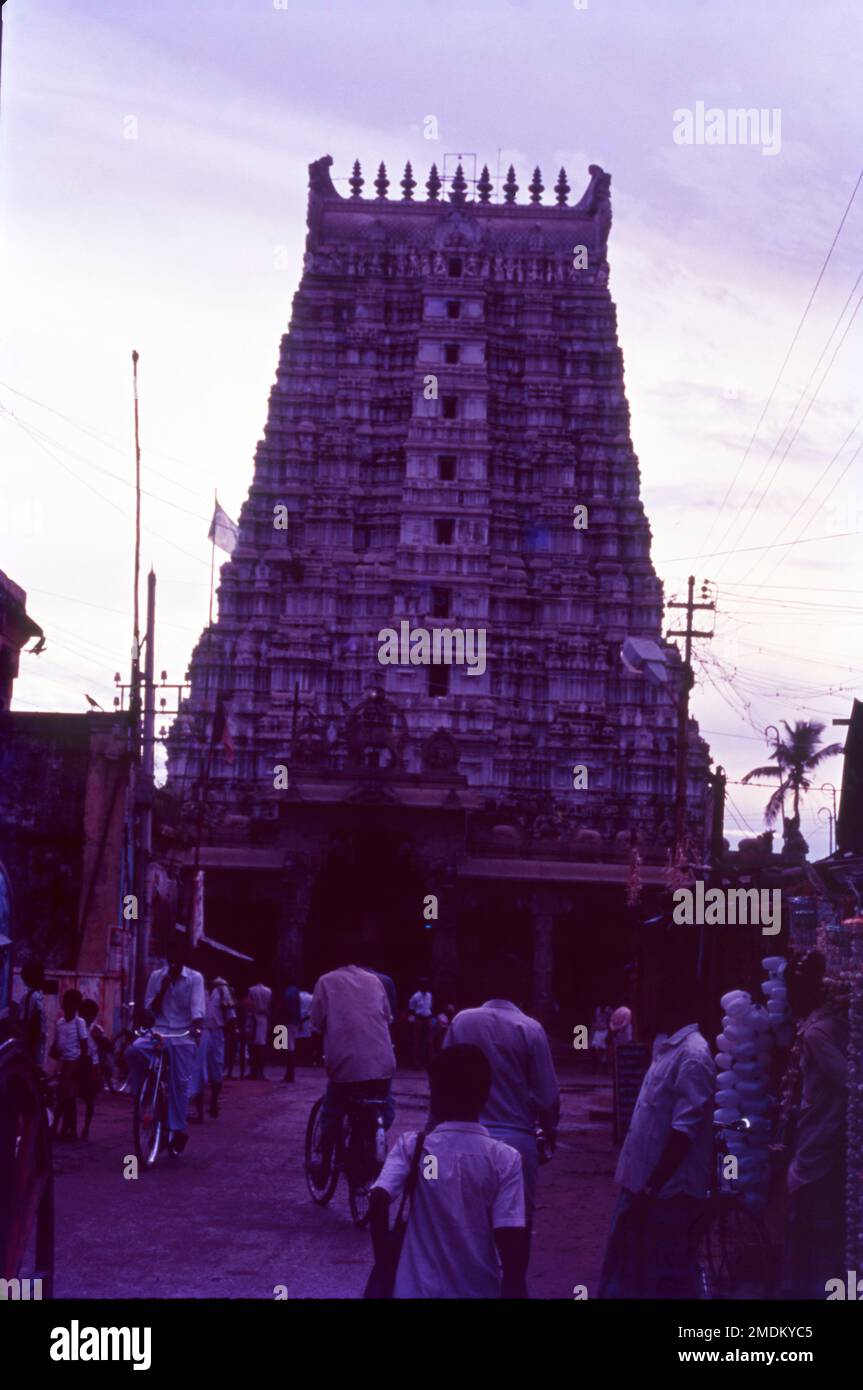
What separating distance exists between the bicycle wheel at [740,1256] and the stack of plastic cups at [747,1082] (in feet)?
1.81

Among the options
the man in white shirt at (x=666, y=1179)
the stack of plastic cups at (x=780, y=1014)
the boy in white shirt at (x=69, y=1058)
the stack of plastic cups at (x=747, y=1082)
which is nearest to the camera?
the man in white shirt at (x=666, y=1179)

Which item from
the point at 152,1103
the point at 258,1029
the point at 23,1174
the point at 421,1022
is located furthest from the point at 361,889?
the point at 23,1174

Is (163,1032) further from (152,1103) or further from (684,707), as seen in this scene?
(684,707)

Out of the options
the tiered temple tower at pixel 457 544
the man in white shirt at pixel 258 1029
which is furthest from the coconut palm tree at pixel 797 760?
the man in white shirt at pixel 258 1029

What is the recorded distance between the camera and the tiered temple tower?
68.2 metres

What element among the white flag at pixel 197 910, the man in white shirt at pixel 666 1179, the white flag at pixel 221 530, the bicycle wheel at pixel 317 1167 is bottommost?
the bicycle wheel at pixel 317 1167

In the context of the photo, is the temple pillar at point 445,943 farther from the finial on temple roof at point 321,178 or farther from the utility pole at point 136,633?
the finial on temple roof at point 321,178

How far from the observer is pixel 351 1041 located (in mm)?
13445

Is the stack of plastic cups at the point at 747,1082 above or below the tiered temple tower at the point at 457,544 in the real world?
below

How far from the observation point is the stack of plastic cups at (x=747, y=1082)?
1265 cm

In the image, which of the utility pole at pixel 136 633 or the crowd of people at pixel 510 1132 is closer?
the crowd of people at pixel 510 1132

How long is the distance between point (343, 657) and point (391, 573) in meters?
3.43

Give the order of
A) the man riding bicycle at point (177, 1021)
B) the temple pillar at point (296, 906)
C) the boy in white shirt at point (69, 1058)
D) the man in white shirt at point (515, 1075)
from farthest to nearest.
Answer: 1. the temple pillar at point (296, 906)
2. the boy in white shirt at point (69, 1058)
3. the man riding bicycle at point (177, 1021)
4. the man in white shirt at point (515, 1075)

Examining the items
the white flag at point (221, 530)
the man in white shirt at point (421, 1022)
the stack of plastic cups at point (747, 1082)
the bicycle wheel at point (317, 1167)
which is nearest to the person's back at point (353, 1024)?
the bicycle wheel at point (317, 1167)
